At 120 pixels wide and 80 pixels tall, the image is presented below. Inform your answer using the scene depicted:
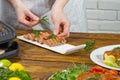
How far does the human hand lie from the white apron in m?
0.27

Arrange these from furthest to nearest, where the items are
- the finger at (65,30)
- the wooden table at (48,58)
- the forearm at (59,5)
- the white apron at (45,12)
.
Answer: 1. the white apron at (45,12)
2. the forearm at (59,5)
3. the finger at (65,30)
4. the wooden table at (48,58)

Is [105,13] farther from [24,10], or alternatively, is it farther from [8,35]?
[8,35]

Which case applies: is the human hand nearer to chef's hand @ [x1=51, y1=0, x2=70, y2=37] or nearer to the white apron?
chef's hand @ [x1=51, y1=0, x2=70, y2=37]

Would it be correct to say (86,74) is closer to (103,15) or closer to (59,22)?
(59,22)

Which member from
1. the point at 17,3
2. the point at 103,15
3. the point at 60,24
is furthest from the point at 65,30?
the point at 103,15

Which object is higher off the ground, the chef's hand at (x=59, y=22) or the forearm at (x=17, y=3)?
the forearm at (x=17, y=3)

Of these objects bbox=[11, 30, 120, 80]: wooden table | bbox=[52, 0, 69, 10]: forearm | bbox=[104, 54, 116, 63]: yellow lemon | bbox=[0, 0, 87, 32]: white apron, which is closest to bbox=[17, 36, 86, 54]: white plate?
bbox=[11, 30, 120, 80]: wooden table

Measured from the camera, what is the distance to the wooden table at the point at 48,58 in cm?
107

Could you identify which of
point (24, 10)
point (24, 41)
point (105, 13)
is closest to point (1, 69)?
point (24, 41)

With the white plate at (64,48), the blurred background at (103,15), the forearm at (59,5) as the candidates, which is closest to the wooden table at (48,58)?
the white plate at (64,48)

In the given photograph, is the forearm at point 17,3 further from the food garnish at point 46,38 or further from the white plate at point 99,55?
the white plate at point 99,55

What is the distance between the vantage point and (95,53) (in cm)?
117

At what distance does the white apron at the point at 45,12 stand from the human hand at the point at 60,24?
0.27 metres

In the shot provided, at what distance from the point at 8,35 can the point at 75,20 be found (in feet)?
2.48
